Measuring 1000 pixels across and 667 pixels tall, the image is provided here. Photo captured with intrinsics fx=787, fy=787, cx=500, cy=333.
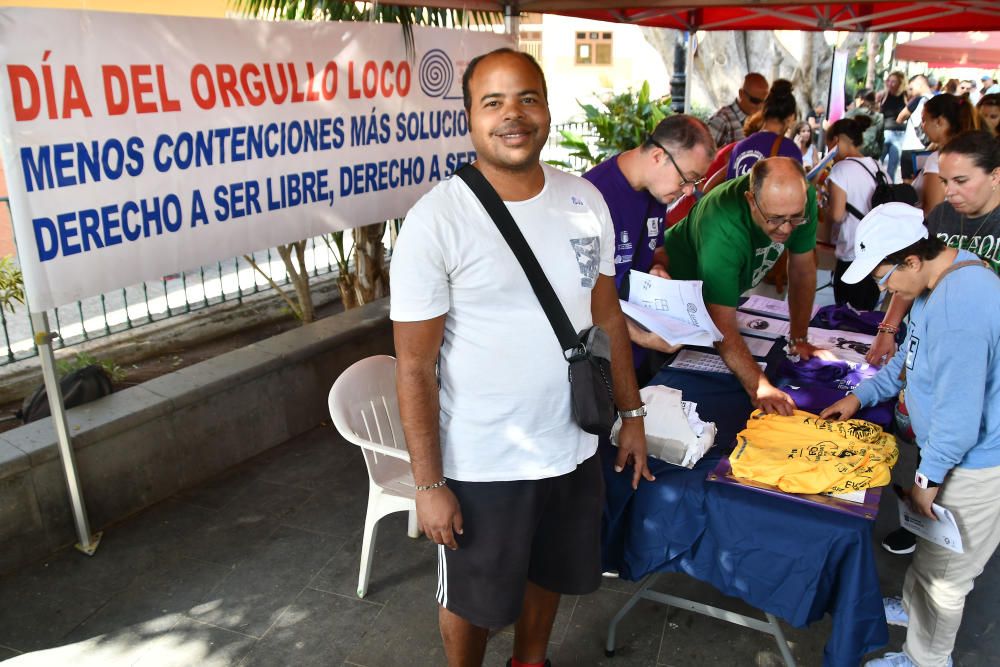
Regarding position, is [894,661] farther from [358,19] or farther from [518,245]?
[358,19]

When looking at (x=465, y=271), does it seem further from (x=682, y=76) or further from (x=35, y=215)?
(x=682, y=76)

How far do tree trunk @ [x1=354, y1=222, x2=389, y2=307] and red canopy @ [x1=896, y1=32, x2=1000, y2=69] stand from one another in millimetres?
13369

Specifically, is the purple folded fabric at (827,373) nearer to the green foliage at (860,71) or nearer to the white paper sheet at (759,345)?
A: the white paper sheet at (759,345)

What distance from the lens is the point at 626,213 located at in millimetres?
2939

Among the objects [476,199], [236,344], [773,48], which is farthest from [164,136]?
[773,48]

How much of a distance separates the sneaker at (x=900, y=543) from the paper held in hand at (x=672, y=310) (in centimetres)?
148

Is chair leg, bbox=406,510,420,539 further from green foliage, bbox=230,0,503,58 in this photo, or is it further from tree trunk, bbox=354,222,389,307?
green foliage, bbox=230,0,503,58

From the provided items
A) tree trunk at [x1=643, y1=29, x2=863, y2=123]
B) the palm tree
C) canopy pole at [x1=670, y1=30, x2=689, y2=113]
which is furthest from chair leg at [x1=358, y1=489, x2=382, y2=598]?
tree trunk at [x1=643, y1=29, x2=863, y2=123]

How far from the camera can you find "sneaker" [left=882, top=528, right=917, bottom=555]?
3439mm

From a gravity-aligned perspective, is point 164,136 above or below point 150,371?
above

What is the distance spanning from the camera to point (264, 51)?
12.5ft

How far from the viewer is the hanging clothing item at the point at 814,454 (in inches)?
85.4

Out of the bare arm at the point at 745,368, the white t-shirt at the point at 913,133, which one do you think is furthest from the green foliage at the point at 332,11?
the white t-shirt at the point at 913,133

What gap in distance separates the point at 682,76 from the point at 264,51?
6686 mm
